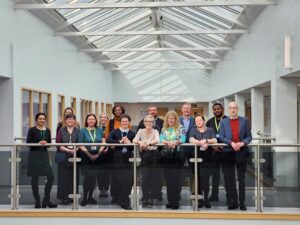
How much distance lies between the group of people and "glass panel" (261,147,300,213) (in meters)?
0.36

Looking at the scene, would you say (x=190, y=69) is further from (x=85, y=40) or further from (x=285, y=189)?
(x=285, y=189)

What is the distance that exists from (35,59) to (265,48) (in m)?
Result: 6.42

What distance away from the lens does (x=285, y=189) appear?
7.41 m

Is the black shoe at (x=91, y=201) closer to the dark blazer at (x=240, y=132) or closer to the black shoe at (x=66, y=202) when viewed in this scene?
the black shoe at (x=66, y=202)

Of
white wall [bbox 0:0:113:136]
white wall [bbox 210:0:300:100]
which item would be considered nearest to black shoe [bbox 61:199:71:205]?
white wall [bbox 0:0:113:136]

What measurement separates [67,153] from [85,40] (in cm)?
1293

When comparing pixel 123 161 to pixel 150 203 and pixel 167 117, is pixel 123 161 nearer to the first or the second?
pixel 150 203

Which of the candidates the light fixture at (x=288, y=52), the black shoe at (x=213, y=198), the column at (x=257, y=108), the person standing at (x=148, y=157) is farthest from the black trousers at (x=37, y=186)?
the column at (x=257, y=108)

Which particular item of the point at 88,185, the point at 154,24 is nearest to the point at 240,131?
the point at 88,185


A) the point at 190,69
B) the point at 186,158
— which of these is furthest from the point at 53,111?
the point at 190,69

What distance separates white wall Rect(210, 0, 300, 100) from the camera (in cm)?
993

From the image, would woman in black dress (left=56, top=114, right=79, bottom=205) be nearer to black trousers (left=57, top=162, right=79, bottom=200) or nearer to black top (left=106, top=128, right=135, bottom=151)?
black trousers (left=57, top=162, right=79, bottom=200)

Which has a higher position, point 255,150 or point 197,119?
point 197,119

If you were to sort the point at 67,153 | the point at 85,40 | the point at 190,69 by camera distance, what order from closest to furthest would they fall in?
1. the point at 67,153
2. the point at 85,40
3. the point at 190,69
